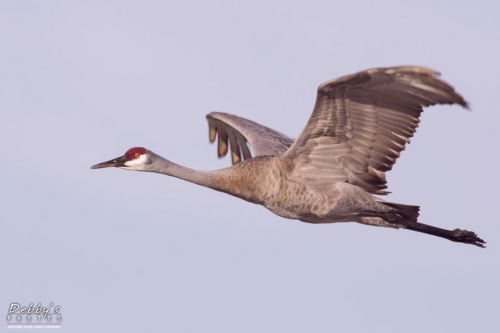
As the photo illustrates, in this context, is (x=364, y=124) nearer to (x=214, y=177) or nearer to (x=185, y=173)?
(x=214, y=177)

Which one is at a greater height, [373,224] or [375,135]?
[375,135]

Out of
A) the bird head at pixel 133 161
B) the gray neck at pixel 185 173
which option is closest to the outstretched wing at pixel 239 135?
the gray neck at pixel 185 173

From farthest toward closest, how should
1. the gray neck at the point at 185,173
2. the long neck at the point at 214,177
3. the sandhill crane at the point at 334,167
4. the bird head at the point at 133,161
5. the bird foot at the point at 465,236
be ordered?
the bird foot at the point at 465,236 < the bird head at the point at 133,161 < the gray neck at the point at 185,173 < the long neck at the point at 214,177 < the sandhill crane at the point at 334,167

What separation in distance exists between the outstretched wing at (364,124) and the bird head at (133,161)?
1645 millimetres

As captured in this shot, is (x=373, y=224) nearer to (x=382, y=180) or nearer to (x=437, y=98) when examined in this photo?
(x=382, y=180)

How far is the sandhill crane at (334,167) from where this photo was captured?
11742mm

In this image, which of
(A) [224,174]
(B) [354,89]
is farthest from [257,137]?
(B) [354,89]

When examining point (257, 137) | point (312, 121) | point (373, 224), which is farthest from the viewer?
point (257, 137)

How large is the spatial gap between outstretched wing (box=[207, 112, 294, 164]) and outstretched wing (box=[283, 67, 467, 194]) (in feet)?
6.66

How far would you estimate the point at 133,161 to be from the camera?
1267 cm

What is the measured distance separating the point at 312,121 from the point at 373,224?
1.75 metres

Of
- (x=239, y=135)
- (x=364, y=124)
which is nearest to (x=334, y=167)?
(x=364, y=124)

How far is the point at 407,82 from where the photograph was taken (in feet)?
36.0

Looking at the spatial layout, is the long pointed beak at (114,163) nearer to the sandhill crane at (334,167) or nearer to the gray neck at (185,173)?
the sandhill crane at (334,167)
